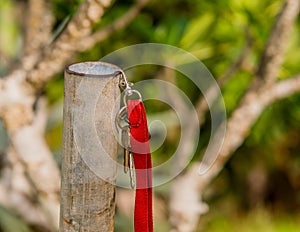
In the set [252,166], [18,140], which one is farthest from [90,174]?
[252,166]

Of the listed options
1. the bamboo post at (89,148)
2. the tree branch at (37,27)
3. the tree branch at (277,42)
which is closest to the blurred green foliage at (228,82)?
the tree branch at (37,27)

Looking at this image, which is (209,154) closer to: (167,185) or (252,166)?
(167,185)

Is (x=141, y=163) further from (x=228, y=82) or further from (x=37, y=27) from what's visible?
(x=228, y=82)

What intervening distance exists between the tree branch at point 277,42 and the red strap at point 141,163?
0.81 m

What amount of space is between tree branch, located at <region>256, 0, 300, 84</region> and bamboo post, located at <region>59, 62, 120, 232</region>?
765 millimetres

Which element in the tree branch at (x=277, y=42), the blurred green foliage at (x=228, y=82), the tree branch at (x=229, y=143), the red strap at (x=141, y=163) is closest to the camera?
the red strap at (x=141, y=163)

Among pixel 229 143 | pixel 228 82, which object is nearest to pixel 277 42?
pixel 229 143

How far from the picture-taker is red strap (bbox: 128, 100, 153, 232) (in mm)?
1354

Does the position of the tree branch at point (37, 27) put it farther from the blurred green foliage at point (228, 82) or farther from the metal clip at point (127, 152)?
the metal clip at point (127, 152)

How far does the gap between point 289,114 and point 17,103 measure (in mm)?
1712

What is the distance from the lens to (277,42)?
2.04 metres

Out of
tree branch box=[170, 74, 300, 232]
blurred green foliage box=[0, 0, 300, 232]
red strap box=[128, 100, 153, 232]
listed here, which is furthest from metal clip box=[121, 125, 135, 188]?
blurred green foliage box=[0, 0, 300, 232]

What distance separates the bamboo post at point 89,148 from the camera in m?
1.36

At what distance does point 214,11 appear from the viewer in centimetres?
280
